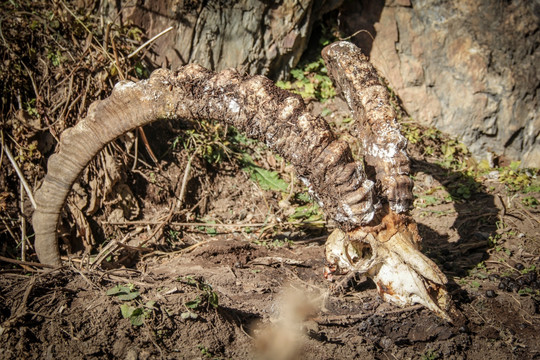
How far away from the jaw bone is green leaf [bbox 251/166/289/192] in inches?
68.4

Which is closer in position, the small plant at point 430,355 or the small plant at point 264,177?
the small plant at point 430,355

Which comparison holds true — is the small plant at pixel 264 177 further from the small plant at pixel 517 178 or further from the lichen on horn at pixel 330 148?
the small plant at pixel 517 178

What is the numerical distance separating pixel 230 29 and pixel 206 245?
2.58m

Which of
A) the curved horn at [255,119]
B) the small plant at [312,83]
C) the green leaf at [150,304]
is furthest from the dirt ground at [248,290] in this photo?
the small plant at [312,83]

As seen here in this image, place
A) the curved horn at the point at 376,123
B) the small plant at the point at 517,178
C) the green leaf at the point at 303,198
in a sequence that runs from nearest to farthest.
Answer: the curved horn at the point at 376,123, the green leaf at the point at 303,198, the small plant at the point at 517,178

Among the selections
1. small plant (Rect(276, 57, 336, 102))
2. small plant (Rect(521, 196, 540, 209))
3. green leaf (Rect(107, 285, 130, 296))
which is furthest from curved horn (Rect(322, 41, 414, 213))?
small plant (Rect(521, 196, 540, 209))

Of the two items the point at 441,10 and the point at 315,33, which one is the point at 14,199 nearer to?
the point at 315,33

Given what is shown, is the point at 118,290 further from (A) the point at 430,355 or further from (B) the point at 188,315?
(A) the point at 430,355

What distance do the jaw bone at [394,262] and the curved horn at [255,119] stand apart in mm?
180

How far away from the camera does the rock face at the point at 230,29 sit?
188 inches

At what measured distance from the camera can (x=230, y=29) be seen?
514 cm

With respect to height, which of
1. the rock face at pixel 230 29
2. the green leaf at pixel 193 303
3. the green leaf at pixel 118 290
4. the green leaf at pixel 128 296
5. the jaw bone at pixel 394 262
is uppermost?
the rock face at pixel 230 29

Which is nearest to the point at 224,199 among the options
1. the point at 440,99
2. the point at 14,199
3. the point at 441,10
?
the point at 14,199

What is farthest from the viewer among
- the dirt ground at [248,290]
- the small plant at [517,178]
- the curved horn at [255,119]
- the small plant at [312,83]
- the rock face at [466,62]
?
the small plant at [312,83]
